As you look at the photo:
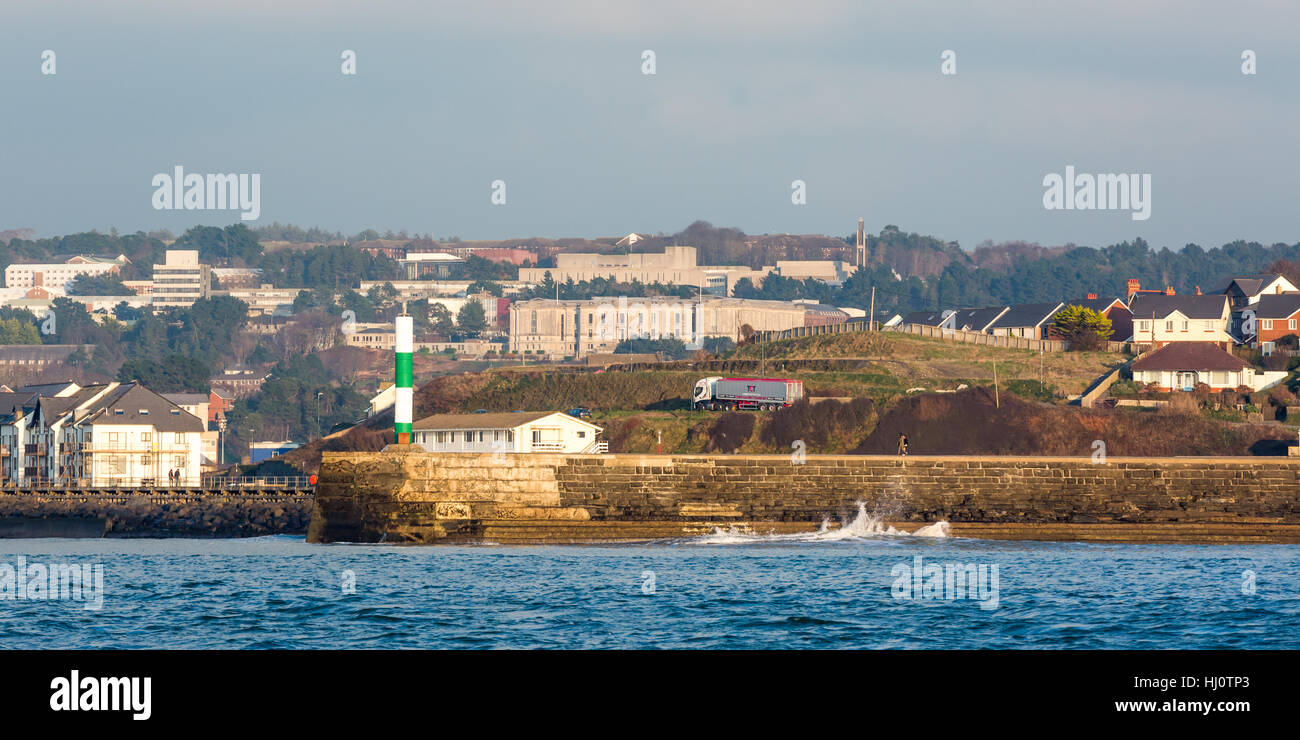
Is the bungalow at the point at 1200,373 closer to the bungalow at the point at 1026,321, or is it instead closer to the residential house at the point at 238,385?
the bungalow at the point at 1026,321

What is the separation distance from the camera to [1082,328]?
95812 mm

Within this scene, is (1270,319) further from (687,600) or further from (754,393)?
(687,600)

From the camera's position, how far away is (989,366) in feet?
287

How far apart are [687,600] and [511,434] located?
1270 inches

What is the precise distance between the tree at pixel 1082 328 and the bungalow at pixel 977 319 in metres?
10.3

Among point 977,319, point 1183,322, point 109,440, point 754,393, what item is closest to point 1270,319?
point 1183,322

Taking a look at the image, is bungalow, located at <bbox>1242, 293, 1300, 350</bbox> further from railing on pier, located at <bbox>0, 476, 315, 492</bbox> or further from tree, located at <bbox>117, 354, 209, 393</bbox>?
tree, located at <bbox>117, 354, 209, 393</bbox>

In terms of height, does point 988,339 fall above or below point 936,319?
below

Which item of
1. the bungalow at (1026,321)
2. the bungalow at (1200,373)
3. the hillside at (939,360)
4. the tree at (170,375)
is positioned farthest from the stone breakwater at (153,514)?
the tree at (170,375)

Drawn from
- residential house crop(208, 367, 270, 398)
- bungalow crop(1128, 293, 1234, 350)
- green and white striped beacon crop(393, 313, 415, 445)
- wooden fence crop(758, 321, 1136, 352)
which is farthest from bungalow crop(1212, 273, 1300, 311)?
residential house crop(208, 367, 270, 398)

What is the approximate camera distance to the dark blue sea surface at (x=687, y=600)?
23812mm

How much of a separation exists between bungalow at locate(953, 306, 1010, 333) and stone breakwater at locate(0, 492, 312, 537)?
61371mm

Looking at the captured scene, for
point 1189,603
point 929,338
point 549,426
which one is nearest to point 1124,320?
point 929,338

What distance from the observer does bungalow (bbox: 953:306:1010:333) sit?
112 m
